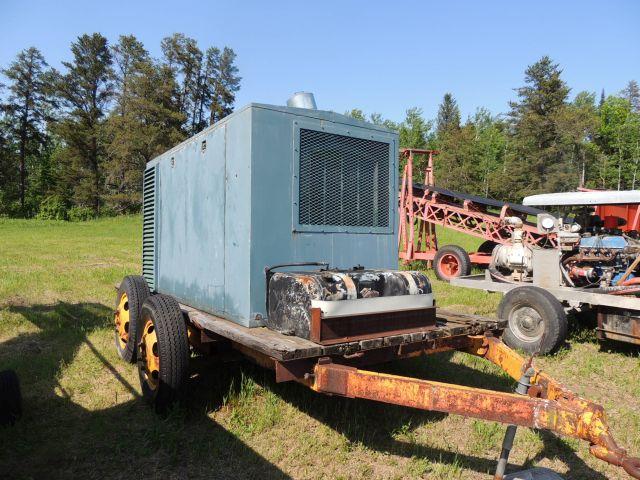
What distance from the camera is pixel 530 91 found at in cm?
4866

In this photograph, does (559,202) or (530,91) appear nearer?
(559,202)

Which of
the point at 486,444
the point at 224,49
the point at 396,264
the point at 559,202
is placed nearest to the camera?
the point at 486,444

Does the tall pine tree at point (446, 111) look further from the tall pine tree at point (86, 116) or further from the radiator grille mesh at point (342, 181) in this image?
the radiator grille mesh at point (342, 181)

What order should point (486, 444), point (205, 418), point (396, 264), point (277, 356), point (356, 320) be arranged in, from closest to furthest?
point (277, 356) < point (356, 320) < point (486, 444) < point (205, 418) < point (396, 264)

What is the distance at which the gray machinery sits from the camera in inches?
217

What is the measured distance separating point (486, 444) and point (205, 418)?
2274 millimetres

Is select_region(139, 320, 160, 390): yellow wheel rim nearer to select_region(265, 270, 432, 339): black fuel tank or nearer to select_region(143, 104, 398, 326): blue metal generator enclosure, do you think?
select_region(143, 104, 398, 326): blue metal generator enclosure

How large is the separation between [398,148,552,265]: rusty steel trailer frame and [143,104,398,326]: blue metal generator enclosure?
840 centimetres

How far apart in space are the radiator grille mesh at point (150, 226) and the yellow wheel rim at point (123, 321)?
1.38ft

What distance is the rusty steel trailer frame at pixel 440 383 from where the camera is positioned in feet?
7.06

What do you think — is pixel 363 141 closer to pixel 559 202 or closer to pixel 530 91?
pixel 559 202

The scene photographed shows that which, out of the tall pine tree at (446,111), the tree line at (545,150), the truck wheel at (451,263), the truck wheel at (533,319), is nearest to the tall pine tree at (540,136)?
the tree line at (545,150)

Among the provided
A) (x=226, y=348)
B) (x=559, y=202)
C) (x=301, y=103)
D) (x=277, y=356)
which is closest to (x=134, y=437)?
(x=226, y=348)


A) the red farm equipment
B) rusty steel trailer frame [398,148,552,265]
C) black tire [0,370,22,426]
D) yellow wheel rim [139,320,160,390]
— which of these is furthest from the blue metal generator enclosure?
rusty steel trailer frame [398,148,552,265]
